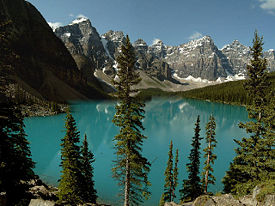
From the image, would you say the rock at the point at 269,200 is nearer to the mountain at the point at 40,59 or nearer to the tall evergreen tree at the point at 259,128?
the tall evergreen tree at the point at 259,128

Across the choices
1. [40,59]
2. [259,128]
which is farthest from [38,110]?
[40,59]

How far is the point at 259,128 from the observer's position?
15.8 meters

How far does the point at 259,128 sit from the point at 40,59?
18550 centimetres

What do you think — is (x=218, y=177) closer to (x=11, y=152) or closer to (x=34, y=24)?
(x=11, y=152)

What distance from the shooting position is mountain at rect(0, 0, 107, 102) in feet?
437

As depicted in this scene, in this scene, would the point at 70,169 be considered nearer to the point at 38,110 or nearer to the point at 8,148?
the point at 8,148

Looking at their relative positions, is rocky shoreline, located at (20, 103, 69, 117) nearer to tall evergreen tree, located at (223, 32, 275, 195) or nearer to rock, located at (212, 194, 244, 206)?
tall evergreen tree, located at (223, 32, 275, 195)

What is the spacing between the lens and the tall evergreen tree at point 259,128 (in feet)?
48.9

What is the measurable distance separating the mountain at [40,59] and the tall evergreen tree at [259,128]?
12085cm

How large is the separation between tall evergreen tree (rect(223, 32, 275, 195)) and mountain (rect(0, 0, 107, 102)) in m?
121

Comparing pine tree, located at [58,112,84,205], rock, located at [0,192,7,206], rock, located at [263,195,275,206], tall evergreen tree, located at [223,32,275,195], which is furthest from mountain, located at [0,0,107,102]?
rock, located at [263,195,275,206]

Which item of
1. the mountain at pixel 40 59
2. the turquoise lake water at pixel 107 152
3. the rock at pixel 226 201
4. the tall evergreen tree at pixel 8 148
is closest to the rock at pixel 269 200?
the rock at pixel 226 201

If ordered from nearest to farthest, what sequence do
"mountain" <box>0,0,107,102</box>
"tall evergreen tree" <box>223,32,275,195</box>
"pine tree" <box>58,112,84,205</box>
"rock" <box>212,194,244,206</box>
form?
1. "rock" <box>212,194,244,206</box>
2. "tall evergreen tree" <box>223,32,275,195</box>
3. "pine tree" <box>58,112,84,205</box>
4. "mountain" <box>0,0,107,102</box>

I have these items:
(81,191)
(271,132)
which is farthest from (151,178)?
(271,132)
